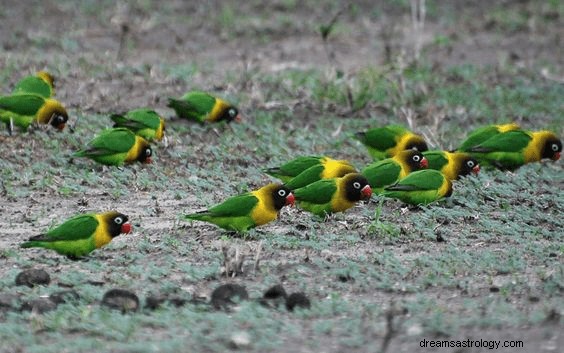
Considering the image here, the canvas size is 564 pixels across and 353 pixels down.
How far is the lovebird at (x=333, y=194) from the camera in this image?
824cm

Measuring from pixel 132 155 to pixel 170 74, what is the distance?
11.3 ft

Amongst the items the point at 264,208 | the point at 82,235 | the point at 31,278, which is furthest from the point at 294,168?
the point at 31,278

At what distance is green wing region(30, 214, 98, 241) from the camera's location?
7.23 m

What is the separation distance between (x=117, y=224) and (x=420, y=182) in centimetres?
219

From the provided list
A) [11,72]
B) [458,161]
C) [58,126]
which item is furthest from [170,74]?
[458,161]

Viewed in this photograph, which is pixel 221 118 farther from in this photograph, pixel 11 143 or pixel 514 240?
pixel 514 240

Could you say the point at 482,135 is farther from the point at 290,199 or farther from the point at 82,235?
the point at 82,235

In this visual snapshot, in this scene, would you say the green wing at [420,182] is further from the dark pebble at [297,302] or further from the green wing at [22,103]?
the green wing at [22,103]

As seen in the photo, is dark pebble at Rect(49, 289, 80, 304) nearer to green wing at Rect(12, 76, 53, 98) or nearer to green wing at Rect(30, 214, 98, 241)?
green wing at Rect(30, 214, 98, 241)

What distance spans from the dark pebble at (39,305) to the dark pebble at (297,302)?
47.0 inches

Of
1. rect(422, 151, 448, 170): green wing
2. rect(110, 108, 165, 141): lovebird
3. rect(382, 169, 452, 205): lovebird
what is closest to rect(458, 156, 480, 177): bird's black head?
rect(422, 151, 448, 170): green wing

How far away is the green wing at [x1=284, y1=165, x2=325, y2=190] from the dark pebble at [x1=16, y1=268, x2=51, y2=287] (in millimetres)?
2329

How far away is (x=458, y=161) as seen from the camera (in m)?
9.27

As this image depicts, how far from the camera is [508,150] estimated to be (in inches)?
383
